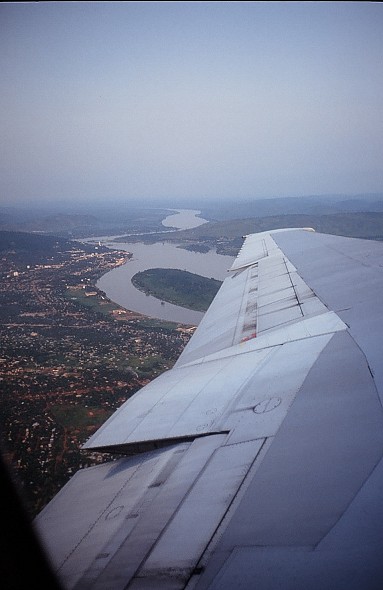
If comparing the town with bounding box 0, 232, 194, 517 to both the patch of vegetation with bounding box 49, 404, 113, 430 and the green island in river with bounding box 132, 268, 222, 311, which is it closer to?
the patch of vegetation with bounding box 49, 404, 113, 430

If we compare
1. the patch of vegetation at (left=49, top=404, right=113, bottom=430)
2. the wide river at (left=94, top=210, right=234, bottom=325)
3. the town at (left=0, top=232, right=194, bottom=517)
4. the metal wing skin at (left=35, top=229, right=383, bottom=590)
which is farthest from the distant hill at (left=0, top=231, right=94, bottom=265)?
the metal wing skin at (left=35, top=229, right=383, bottom=590)

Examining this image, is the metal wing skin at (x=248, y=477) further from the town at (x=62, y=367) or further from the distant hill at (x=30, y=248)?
the distant hill at (x=30, y=248)

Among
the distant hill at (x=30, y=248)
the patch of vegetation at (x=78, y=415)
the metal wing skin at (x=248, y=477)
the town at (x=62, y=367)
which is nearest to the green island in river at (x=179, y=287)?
the town at (x=62, y=367)

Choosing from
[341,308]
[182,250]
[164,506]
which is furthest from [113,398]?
[182,250]

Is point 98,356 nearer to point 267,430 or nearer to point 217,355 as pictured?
point 217,355

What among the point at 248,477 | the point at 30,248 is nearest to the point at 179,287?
the point at 248,477

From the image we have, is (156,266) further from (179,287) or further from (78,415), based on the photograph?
(78,415)
